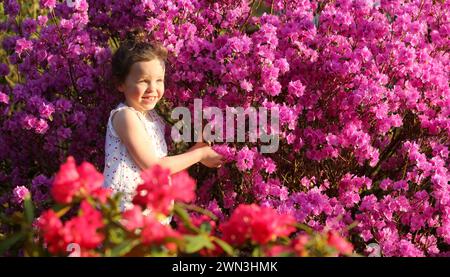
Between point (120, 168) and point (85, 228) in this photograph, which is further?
point (120, 168)

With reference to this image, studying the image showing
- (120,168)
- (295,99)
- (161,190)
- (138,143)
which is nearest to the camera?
(161,190)

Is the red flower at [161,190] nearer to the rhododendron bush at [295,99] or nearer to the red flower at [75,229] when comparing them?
the red flower at [75,229]

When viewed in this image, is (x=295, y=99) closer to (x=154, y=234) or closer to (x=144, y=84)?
(x=144, y=84)

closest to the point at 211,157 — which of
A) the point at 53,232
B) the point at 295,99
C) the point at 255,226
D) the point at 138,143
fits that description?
the point at 138,143

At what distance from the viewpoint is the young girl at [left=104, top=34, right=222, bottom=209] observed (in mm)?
3697

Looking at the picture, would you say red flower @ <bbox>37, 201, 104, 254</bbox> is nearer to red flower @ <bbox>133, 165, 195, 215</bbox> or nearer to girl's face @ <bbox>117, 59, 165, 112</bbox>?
red flower @ <bbox>133, 165, 195, 215</bbox>

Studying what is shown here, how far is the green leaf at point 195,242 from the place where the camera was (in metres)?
1.96

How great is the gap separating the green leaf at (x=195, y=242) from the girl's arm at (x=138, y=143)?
1649 millimetres

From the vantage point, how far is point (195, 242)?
1986 mm

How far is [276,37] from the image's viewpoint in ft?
13.9

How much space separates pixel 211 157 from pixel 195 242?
6.77 feet
